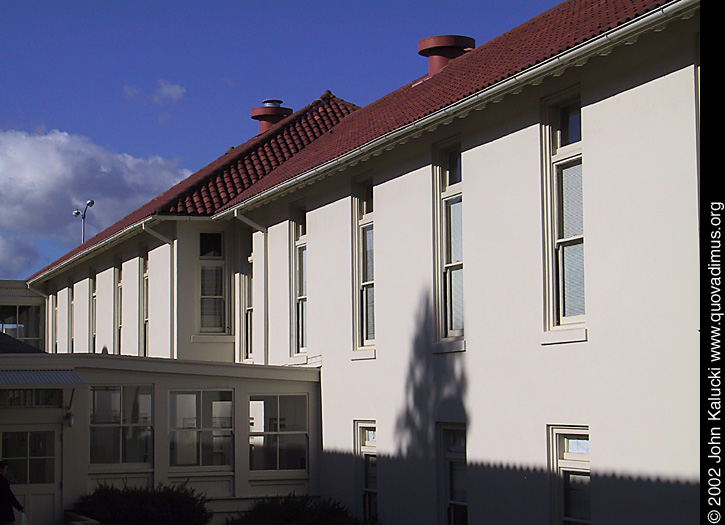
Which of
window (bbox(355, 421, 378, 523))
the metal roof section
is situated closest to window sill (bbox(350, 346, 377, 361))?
window (bbox(355, 421, 378, 523))

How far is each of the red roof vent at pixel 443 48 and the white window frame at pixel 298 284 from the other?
4189 millimetres

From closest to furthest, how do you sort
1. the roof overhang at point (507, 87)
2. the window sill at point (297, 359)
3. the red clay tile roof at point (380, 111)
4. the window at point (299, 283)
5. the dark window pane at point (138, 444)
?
the roof overhang at point (507, 87), the red clay tile roof at point (380, 111), the dark window pane at point (138, 444), the window sill at point (297, 359), the window at point (299, 283)

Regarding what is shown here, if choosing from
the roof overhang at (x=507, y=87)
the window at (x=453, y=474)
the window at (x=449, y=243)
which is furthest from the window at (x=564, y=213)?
the window at (x=453, y=474)

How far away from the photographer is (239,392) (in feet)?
66.8

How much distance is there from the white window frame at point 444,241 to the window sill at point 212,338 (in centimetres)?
953

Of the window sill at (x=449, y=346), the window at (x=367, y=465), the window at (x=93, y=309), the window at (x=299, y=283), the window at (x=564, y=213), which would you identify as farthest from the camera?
the window at (x=93, y=309)

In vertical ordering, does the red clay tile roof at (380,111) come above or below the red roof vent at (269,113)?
below

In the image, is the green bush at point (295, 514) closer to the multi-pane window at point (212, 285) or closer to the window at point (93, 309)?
the multi-pane window at point (212, 285)

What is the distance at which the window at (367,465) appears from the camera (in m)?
18.7

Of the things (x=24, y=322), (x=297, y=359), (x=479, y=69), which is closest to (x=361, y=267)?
(x=297, y=359)

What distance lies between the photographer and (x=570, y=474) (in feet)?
45.1

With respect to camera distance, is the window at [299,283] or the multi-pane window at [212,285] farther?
the multi-pane window at [212,285]

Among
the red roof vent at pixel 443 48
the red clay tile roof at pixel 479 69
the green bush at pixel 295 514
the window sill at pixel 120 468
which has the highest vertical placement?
the red roof vent at pixel 443 48

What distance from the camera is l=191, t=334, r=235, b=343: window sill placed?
81.8 ft
